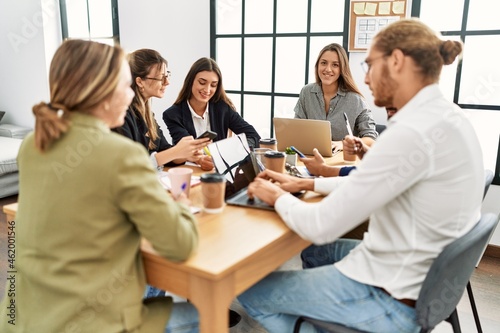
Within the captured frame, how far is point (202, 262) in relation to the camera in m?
1.08

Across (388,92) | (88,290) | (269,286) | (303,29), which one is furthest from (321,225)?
(303,29)

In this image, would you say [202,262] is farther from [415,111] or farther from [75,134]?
[415,111]

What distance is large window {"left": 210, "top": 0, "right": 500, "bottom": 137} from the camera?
2953 mm

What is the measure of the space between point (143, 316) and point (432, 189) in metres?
0.82

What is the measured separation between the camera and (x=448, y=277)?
1.18 meters

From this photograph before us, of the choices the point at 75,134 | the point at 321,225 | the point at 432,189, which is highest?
the point at 75,134

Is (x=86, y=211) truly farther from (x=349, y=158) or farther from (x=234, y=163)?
(x=349, y=158)

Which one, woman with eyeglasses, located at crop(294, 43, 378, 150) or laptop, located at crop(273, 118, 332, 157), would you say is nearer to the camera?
laptop, located at crop(273, 118, 332, 157)

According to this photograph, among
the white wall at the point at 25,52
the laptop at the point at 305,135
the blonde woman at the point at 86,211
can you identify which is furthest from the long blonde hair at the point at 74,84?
the white wall at the point at 25,52

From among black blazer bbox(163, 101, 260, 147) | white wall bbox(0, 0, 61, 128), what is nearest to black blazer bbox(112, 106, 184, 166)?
black blazer bbox(163, 101, 260, 147)

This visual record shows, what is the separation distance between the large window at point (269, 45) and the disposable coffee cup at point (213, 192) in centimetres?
238

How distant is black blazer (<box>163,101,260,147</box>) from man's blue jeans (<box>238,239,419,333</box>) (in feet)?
4.52

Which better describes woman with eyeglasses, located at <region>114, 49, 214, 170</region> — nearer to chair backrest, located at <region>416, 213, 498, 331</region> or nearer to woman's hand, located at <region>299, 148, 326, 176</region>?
woman's hand, located at <region>299, 148, 326, 176</region>

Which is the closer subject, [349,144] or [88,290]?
[88,290]
